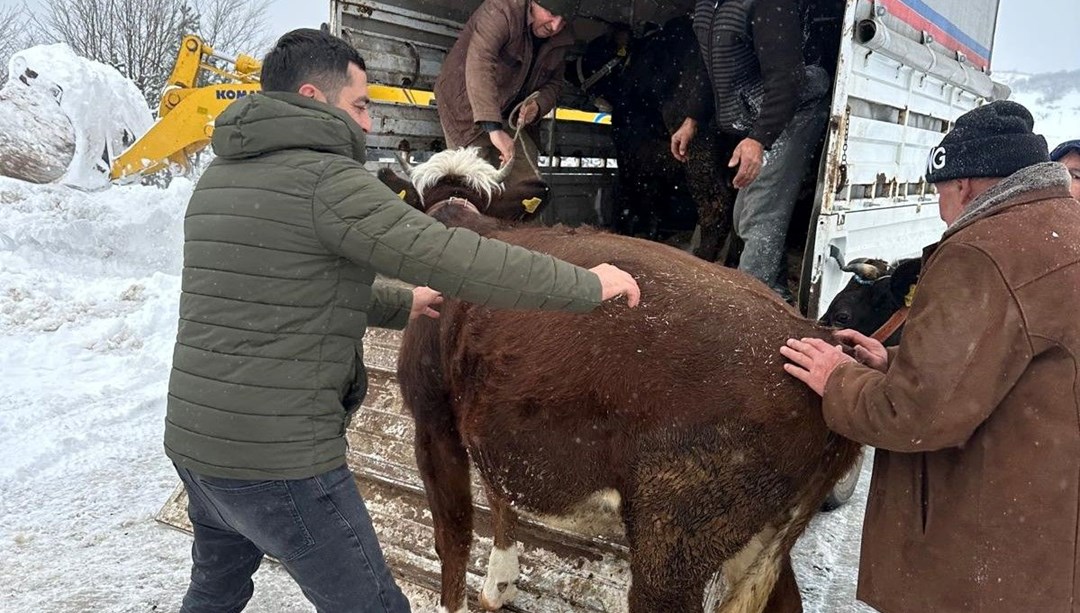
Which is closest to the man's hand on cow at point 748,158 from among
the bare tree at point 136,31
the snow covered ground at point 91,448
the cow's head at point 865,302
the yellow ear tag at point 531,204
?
the cow's head at point 865,302

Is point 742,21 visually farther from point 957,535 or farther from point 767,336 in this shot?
point 957,535

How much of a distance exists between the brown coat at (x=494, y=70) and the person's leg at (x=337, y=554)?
133 inches

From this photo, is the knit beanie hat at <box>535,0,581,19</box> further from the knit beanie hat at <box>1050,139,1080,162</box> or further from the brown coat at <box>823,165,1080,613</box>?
the brown coat at <box>823,165,1080,613</box>

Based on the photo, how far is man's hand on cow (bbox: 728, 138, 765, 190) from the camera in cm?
376

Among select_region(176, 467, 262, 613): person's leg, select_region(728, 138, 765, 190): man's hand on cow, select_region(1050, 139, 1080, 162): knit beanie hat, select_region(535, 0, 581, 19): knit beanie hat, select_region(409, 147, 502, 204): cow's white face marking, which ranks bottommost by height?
select_region(176, 467, 262, 613): person's leg

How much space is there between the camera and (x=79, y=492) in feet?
14.2

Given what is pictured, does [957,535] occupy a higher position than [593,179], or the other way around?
[593,179]

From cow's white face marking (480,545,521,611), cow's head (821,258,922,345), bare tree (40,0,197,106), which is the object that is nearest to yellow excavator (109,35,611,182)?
cow's head (821,258,922,345)

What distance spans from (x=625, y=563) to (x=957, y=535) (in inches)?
66.3

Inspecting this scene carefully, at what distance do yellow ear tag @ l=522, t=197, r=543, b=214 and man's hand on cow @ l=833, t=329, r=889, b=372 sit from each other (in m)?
2.13

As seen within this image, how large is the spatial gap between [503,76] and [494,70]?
0.32ft

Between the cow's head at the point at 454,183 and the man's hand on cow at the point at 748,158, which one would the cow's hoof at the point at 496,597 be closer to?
the cow's head at the point at 454,183

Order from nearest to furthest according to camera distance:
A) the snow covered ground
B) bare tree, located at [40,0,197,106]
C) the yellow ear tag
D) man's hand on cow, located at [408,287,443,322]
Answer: man's hand on cow, located at [408,287,443,322] → the snow covered ground → the yellow ear tag → bare tree, located at [40,0,197,106]

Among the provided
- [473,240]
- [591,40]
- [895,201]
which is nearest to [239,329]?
[473,240]
